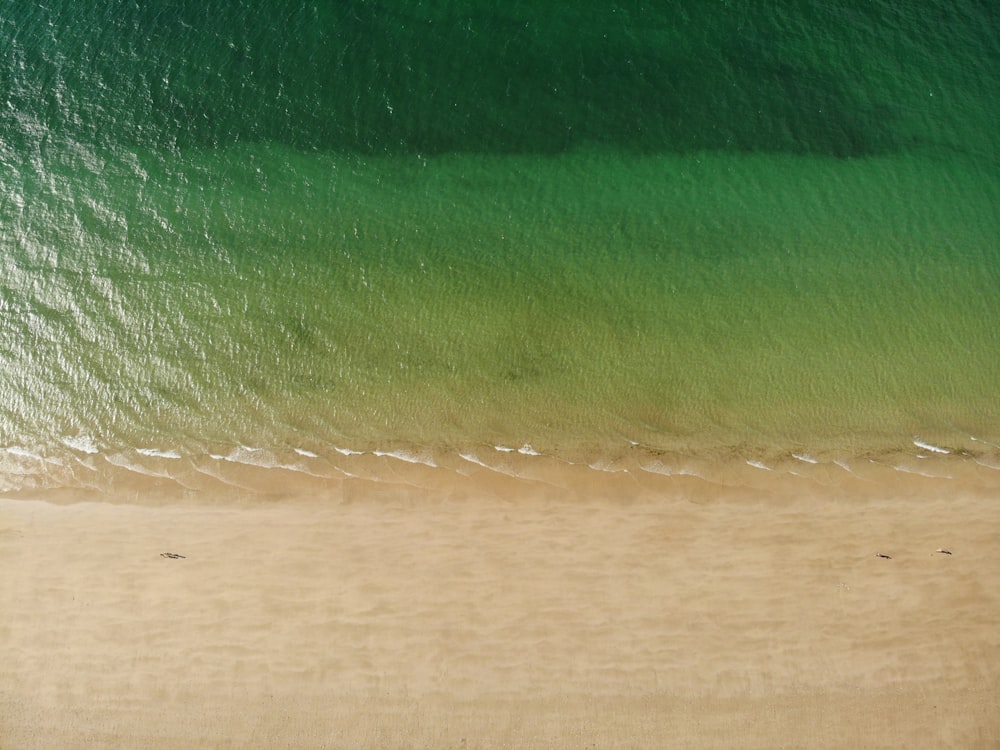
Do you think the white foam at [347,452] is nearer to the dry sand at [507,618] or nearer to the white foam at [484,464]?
the dry sand at [507,618]

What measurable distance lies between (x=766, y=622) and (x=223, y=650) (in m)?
8.73

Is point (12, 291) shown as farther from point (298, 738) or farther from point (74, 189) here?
point (298, 738)

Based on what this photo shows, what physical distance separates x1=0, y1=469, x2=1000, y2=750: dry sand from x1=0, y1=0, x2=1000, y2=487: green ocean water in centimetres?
129

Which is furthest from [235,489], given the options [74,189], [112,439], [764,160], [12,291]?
[764,160]

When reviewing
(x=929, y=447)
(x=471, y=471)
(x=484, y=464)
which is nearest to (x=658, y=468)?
(x=484, y=464)

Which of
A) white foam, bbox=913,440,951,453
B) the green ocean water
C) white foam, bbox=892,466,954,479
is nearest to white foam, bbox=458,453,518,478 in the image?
the green ocean water

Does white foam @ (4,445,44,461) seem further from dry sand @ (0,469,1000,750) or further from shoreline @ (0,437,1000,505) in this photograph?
dry sand @ (0,469,1000,750)

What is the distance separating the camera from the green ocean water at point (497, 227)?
1388 cm

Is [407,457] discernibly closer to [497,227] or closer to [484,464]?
[484,464]

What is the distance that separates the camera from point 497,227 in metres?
16.1

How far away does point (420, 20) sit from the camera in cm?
1836

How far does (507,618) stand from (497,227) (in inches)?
328

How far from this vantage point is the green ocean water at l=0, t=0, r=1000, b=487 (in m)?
13.9

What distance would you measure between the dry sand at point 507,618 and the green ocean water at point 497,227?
50.6 inches
